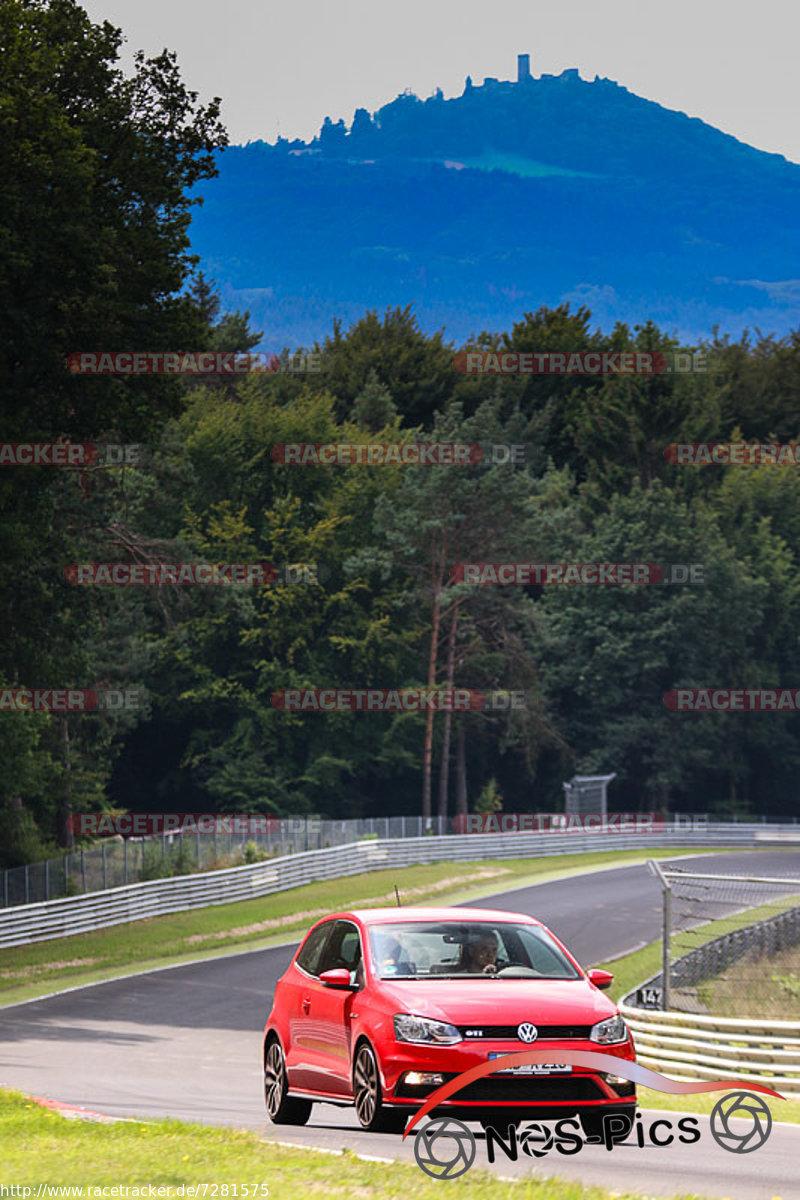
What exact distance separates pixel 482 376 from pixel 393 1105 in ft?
298

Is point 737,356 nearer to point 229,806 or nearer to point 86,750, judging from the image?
point 229,806

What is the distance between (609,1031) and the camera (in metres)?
9.70

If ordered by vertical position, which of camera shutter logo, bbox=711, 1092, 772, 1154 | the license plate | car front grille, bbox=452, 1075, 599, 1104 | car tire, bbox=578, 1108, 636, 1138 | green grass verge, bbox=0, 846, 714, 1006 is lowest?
green grass verge, bbox=0, 846, 714, 1006

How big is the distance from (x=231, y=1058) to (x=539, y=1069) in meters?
13.2

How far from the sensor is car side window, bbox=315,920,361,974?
11016 mm

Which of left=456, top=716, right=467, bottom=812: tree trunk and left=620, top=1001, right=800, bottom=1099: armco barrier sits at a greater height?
left=456, top=716, right=467, bottom=812: tree trunk

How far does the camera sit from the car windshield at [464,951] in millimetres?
10484

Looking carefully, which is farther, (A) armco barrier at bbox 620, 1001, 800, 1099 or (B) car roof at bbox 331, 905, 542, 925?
(A) armco barrier at bbox 620, 1001, 800, 1099

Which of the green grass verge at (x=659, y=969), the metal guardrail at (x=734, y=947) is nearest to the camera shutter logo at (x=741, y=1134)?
the green grass verge at (x=659, y=969)

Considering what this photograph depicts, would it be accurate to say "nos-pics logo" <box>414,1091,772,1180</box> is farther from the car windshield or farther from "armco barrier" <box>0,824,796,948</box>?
"armco barrier" <box>0,824,796,948</box>

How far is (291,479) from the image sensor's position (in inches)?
3194

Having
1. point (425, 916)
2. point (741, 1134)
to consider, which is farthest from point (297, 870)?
point (425, 916)

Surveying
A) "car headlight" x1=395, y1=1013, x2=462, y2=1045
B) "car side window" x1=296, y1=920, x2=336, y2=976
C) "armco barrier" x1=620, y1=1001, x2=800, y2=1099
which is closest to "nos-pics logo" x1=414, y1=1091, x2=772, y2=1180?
"car headlight" x1=395, y1=1013, x2=462, y2=1045

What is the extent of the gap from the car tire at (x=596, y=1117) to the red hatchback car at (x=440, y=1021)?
11 millimetres
